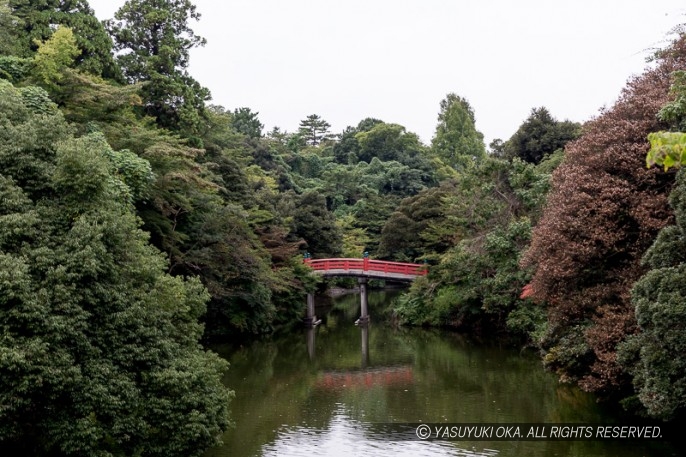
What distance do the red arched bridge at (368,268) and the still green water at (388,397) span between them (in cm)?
473

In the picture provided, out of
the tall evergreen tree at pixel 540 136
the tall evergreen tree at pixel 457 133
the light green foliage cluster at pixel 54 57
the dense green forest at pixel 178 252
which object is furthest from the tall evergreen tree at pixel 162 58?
the tall evergreen tree at pixel 457 133

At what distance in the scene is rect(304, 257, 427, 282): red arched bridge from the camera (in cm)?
3094

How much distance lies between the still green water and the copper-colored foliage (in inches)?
58.5

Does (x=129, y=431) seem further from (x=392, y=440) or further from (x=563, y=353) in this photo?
(x=563, y=353)

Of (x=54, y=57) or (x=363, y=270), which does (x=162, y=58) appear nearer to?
(x=54, y=57)

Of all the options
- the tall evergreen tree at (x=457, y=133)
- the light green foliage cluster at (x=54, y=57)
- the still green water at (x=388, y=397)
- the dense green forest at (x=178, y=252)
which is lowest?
the still green water at (x=388, y=397)

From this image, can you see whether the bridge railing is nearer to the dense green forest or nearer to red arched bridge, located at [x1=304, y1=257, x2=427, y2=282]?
red arched bridge, located at [x1=304, y1=257, x2=427, y2=282]

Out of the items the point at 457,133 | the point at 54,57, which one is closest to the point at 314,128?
the point at 457,133

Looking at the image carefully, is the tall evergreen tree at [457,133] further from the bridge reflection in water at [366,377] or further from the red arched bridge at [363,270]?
the bridge reflection in water at [366,377]

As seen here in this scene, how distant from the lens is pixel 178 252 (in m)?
A: 21.1

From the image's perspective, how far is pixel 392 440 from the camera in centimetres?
1278

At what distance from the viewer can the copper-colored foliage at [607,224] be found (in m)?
12.6

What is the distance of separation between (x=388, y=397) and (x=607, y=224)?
631cm

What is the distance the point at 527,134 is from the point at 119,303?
23876 millimetres
